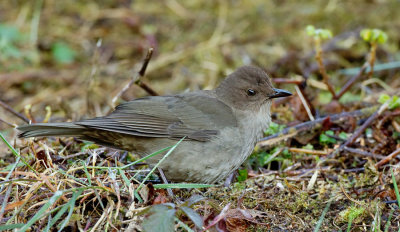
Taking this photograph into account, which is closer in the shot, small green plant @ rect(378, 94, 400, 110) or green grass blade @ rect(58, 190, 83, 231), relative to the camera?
green grass blade @ rect(58, 190, 83, 231)

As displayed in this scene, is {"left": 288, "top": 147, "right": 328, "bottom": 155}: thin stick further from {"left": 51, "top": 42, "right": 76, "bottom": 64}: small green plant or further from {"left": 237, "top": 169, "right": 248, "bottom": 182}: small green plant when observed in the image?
{"left": 51, "top": 42, "right": 76, "bottom": 64}: small green plant

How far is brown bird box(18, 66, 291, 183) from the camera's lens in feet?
13.9

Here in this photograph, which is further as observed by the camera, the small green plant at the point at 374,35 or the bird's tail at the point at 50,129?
the small green plant at the point at 374,35

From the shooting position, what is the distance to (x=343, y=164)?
15.3 ft

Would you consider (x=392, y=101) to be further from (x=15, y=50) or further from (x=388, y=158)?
(x=15, y=50)

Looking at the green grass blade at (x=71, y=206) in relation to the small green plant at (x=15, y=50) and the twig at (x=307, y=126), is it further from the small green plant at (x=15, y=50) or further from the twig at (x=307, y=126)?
the small green plant at (x=15, y=50)

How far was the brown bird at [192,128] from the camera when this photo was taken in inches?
167

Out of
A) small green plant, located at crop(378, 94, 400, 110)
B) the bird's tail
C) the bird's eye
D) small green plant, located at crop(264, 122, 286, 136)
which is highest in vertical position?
small green plant, located at crop(378, 94, 400, 110)

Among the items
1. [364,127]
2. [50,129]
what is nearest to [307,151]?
[364,127]

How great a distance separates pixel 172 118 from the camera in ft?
14.8

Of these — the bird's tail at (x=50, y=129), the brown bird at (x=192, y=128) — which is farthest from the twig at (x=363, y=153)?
the bird's tail at (x=50, y=129)

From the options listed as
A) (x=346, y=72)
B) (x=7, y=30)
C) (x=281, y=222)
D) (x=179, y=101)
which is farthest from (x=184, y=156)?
(x=7, y=30)

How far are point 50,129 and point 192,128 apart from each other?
119cm

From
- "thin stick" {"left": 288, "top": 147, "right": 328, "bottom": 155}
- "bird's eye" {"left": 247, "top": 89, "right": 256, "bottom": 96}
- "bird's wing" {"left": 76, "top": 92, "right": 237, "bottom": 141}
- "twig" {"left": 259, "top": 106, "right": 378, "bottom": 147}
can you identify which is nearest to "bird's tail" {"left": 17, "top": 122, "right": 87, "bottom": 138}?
"bird's wing" {"left": 76, "top": 92, "right": 237, "bottom": 141}
